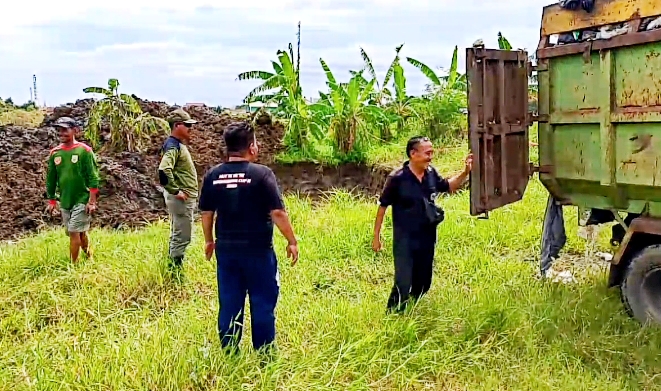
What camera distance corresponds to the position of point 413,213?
456 cm

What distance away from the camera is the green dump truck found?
14.3 feet

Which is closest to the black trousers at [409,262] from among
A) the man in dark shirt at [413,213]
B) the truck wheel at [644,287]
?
the man in dark shirt at [413,213]

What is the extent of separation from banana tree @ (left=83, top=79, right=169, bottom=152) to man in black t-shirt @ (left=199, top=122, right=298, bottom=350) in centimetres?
874

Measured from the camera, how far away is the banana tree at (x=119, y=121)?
12.1 metres

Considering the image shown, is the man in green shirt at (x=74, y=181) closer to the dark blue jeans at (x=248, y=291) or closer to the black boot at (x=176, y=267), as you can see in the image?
the black boot at (x=176, y=267)

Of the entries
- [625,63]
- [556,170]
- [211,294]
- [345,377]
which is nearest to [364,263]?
[211,294]

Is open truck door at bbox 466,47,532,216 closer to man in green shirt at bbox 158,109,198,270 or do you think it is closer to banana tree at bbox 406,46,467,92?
man in green shirt at bbox 158,109,198,270

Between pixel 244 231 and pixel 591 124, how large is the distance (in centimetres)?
266

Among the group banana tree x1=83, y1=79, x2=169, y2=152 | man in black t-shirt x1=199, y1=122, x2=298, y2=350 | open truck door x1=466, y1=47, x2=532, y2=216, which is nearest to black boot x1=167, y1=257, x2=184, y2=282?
man in black t-shirt x1=199, y1=122, x2=298, y2=350

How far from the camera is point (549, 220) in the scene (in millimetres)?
5516

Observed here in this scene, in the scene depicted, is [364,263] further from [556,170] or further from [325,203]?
[325,203]

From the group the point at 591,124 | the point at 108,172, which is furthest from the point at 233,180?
the point at 108,172

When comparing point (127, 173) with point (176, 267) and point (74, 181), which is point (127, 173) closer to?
point (74, 181)

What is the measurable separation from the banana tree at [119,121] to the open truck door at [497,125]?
8737 millimetres
